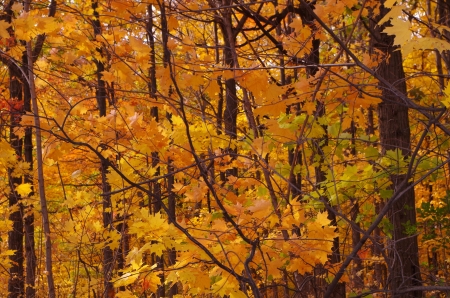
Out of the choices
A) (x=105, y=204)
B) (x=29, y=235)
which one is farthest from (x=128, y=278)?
(x=29, y=235)

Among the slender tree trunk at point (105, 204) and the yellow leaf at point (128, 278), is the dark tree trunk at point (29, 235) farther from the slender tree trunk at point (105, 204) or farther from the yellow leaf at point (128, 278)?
the yellow leaf at point (128, 278)

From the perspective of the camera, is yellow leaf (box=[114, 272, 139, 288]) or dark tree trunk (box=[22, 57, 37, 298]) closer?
yellow leaf (box=[114, 272, 139, 288])

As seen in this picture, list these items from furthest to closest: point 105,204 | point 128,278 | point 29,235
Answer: point 29,235
point 105,204
point 128,278

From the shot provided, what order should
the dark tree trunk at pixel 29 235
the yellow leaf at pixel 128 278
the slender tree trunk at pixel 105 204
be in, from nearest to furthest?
the yellow leaf at pixel 128 278, the slender tree trunk at pixel 105 204, the dark tree trunk at pixel 29 235

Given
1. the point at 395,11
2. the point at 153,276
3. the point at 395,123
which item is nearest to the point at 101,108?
the point at 395,123

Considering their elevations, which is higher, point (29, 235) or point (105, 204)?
point (105, 204)

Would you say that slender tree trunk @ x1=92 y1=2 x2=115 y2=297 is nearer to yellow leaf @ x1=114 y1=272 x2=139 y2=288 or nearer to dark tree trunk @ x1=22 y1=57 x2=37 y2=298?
yellow leaf @ x1=114 y1=272 x2=139 y2=288

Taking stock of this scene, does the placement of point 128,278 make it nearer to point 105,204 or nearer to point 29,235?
point 105,204

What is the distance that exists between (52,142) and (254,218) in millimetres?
1338

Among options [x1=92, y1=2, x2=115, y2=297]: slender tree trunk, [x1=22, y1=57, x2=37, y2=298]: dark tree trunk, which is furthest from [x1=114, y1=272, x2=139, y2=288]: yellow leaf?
[x1=22, y1=57, x2=37, y2=298]: dark tree trunk

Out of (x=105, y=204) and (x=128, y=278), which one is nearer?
(x=128, y=278)

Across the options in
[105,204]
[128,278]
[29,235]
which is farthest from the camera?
[29,235]

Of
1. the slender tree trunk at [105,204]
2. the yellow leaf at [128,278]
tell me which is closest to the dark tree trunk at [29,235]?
the slender tree trunk at [105,204]

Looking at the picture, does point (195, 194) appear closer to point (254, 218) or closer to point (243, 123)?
point (254, 218)
